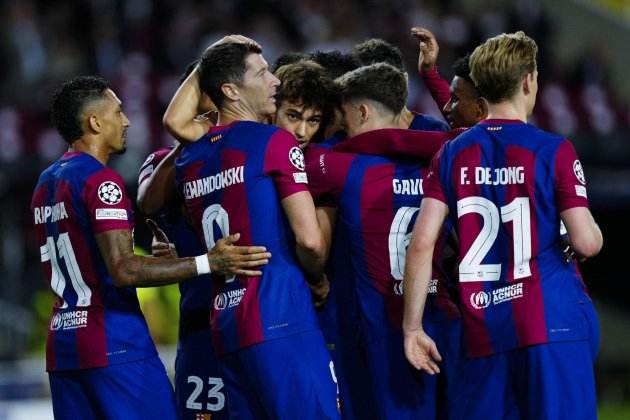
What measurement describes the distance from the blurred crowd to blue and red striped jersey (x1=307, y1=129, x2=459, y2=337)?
7.93 metres

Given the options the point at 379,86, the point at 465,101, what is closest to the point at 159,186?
the point at 379,86

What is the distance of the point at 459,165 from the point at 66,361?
2097 mm

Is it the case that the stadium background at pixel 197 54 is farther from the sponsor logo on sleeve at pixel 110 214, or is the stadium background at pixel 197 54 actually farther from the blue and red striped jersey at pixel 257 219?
the blue and red striped jersey at pixel 257 219

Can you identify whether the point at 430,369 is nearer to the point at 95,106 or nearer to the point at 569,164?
the point at 569,164

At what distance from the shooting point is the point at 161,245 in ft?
21.3

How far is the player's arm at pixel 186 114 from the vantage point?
19.0 ft

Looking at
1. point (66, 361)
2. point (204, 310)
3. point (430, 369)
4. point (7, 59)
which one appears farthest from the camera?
point (7, 59)

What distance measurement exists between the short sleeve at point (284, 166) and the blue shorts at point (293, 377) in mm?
639

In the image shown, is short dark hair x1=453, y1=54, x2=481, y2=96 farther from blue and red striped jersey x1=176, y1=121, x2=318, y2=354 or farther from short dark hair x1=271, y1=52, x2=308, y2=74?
blue and red striped jersey x1=176, y1=121, x2=318, y2=354

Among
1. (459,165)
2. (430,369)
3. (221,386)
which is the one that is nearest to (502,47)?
(459,165)

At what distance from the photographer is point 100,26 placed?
16.0 metres

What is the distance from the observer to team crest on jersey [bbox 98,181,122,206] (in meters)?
5.77

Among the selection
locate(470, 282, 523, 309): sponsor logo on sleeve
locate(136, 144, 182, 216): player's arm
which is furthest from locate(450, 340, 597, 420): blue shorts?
locate(136, 144, 182, 216): player's arm

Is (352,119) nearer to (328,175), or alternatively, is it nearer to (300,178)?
(328,175)
